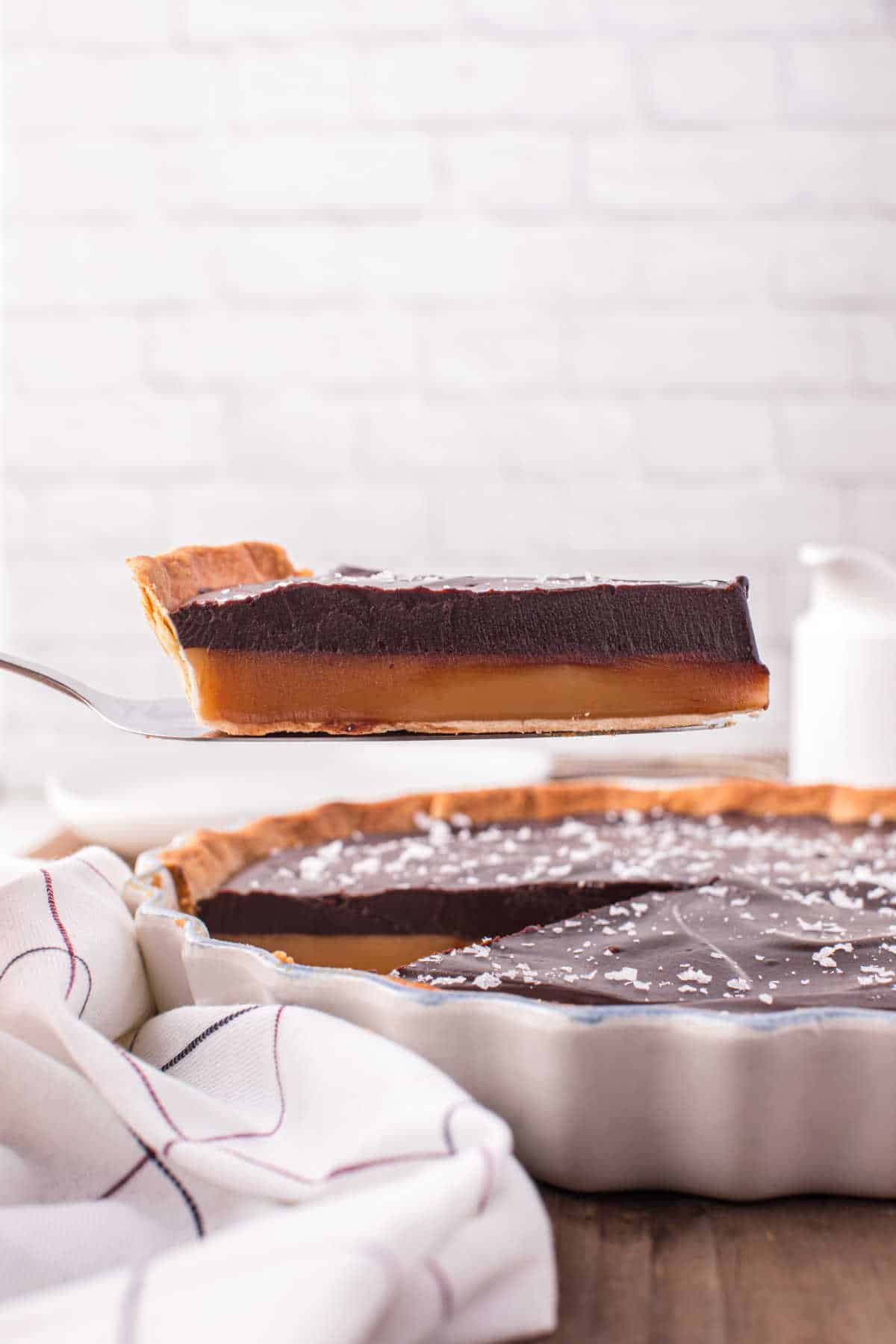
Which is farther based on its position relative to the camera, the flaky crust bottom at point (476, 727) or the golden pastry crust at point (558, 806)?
the golden pastry crust at point (558, 806)

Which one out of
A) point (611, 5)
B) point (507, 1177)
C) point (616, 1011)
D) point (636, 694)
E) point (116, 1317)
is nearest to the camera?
point (116, 1317)

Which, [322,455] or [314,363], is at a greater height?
[314,363]

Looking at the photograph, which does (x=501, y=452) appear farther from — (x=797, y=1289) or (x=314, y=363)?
(x=797, y=1289)

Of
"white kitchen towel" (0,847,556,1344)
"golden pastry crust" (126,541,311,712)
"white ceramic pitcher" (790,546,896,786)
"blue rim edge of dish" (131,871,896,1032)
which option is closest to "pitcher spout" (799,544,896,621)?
"white ceramic pitcher" (790,546,896,786)

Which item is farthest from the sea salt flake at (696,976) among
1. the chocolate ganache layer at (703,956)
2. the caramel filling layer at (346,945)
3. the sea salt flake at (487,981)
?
the caramel filling layer at (346,945)

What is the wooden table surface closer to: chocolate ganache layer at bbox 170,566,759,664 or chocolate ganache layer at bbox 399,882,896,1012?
chocolate ganache layer at bbox 399,882,896,1012

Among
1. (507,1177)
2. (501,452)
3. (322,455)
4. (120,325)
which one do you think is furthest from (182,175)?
(507,1177)

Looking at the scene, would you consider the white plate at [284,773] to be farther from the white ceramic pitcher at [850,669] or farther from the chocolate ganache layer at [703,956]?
the chocolate ganache layer at [703,956]
